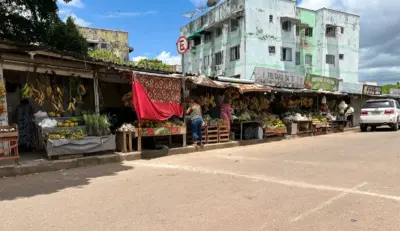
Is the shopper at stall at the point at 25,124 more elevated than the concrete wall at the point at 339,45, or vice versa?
the concrete wall at the point at 339,45

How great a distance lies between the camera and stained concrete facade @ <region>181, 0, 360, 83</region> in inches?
1367

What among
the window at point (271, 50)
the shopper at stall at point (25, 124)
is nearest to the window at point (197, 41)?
the window at point (271, 50)

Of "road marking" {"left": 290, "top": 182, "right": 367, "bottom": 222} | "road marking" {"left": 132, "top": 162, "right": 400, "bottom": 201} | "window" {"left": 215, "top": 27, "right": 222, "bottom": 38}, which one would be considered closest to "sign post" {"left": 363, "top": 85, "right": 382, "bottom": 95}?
"window" {"left": 215, "top": 27, "right": 222, "bottom": 38}

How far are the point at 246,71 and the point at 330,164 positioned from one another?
1053 inches

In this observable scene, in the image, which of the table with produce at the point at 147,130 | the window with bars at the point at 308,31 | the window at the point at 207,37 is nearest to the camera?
the table with produce at the point at 147,130

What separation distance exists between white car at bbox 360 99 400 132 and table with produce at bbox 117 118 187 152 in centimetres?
1291

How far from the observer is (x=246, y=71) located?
113ft

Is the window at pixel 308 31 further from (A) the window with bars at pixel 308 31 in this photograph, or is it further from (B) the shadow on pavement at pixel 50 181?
(B) the shadow on pavement at pixel 50 181

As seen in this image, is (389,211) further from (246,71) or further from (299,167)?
(246,71)

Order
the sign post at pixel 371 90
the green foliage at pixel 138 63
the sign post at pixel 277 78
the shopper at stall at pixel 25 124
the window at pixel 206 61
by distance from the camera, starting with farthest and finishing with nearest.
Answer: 1. the window at pixel 206 61
2. the sign post at pixel 371 90
3. the sign post at pixel 277 78
4. the green foliage at pixel 138 63
5. the shopper at stall at pixel 25 124

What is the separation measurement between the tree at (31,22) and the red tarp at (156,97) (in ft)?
36.6

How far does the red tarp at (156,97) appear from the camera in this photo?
9969mm

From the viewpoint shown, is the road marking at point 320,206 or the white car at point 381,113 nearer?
the road marking at point 320,206

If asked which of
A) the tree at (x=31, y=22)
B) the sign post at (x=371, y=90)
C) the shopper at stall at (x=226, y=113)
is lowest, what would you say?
the shopper at stall at (x=226, y=113)
